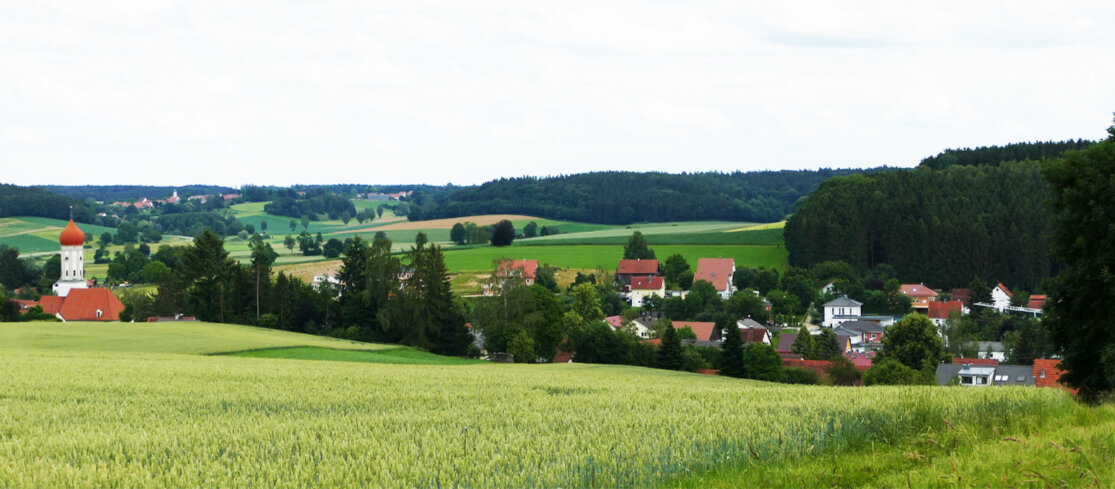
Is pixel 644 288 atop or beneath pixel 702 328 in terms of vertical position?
atop

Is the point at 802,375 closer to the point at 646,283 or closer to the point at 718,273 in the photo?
the point at 646,283

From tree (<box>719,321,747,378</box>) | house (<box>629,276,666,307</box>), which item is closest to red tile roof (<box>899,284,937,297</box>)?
house (<box>629,276,666,307</box>)

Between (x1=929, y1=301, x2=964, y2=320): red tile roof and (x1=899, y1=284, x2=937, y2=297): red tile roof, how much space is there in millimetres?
5000

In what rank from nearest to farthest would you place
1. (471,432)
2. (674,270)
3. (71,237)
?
(471,432) → (71,237) → (674,270)

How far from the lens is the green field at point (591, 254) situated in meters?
146

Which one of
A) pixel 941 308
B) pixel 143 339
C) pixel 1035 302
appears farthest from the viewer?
pixel 1035 302

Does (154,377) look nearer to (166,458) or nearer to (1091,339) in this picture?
(166,458)

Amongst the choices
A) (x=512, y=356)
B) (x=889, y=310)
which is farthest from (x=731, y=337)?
(x=889, y=310)

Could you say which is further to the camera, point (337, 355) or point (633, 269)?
point (633, 269)

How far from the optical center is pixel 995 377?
220 feet

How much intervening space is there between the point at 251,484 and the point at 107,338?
169 ft

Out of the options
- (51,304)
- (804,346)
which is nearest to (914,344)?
(804,346)

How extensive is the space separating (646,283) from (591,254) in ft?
102

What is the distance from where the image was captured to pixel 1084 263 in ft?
97.7
